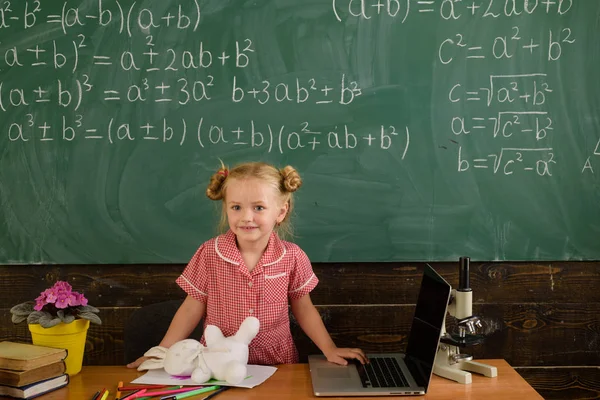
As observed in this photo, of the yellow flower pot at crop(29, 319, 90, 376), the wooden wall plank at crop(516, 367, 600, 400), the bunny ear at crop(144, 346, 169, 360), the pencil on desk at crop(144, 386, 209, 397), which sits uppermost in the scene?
the yellow flower pot at crop(29, 319, 90, 376)

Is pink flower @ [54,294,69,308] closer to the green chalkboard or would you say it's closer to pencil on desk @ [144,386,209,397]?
pencil on desk @ [144,386,209,397]

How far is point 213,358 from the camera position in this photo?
1638 millimetres

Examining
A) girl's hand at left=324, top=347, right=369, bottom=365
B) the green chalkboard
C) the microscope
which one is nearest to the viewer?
the microscope

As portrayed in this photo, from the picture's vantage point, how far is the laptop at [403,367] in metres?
1.60

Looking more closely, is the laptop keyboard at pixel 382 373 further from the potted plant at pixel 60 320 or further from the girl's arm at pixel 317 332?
the potted plant at pixel 60 320

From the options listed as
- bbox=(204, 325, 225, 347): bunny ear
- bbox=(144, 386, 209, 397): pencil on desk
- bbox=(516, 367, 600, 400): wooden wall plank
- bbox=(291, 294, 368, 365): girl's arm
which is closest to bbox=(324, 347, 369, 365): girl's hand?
bbox=(291, 294, 368, 365): girl's arm

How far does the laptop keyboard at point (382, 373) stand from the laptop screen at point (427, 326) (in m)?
0.04

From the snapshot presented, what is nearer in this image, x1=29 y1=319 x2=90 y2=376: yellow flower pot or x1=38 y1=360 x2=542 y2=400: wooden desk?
x1=38 y1=360 x2=542 y2=400: wooden desk

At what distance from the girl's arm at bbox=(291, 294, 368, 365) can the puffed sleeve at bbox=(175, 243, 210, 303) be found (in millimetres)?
299

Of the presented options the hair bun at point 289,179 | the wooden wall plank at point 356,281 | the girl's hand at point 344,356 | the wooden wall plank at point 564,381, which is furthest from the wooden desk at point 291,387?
the wooden wall plank at point 564,381

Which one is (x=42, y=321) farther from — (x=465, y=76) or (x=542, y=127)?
(x=542, y=127)

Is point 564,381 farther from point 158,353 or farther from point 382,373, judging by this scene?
point 158,353

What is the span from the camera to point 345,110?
2.50 m

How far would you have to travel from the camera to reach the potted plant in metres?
1.77
